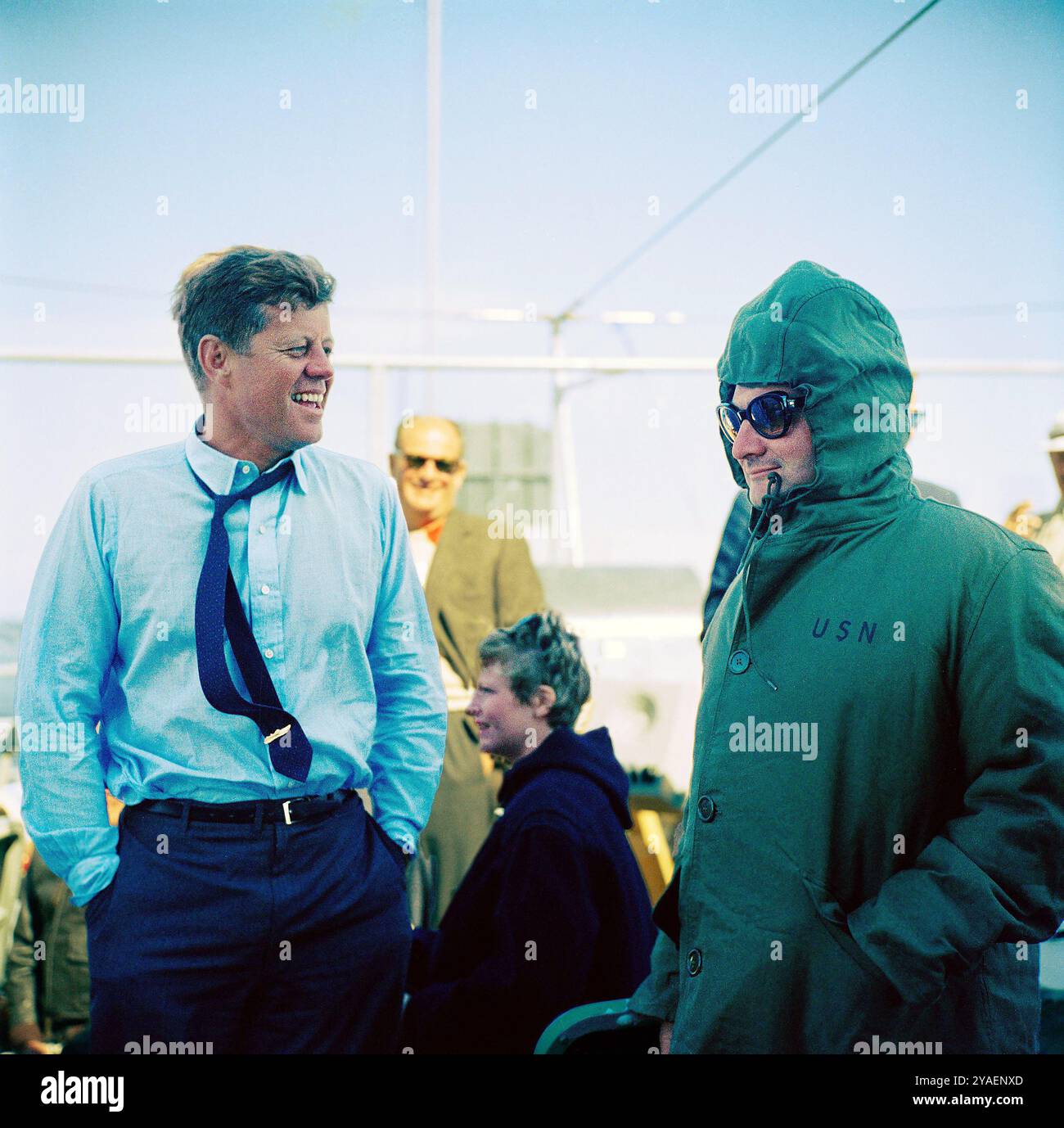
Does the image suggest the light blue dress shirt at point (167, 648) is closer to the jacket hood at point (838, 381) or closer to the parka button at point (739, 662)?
the parka button at point (739, 662)

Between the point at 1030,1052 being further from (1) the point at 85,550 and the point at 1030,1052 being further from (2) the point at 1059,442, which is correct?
(2) the point at 1059,442

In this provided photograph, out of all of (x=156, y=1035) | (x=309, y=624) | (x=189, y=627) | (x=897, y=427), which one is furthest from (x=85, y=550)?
(x=897, y=427)

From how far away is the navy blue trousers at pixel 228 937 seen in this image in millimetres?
1685

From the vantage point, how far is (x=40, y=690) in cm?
172

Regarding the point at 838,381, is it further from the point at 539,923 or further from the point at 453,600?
the point at 453,600

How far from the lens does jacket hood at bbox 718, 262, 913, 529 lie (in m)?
1.48

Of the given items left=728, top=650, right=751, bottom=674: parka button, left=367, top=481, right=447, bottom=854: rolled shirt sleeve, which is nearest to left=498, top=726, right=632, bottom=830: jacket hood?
left=367, top=481, right=447, bottom=854: rolled shirt sleeve

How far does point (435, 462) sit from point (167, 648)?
164cm

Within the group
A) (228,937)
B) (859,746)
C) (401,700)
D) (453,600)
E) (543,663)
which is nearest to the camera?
(859,746)

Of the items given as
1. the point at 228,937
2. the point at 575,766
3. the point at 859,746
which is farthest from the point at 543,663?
the point at 859,746

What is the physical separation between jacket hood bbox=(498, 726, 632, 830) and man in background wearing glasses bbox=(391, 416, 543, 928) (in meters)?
0.84

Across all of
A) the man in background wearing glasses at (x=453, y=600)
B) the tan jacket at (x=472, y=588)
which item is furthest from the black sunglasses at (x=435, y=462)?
the tan jacket at (x=472, y=588)

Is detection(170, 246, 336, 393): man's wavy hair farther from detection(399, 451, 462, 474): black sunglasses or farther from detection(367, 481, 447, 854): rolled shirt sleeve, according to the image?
detection(399, 451, 462, 474): black sunglasses

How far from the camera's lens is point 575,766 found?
221cm
